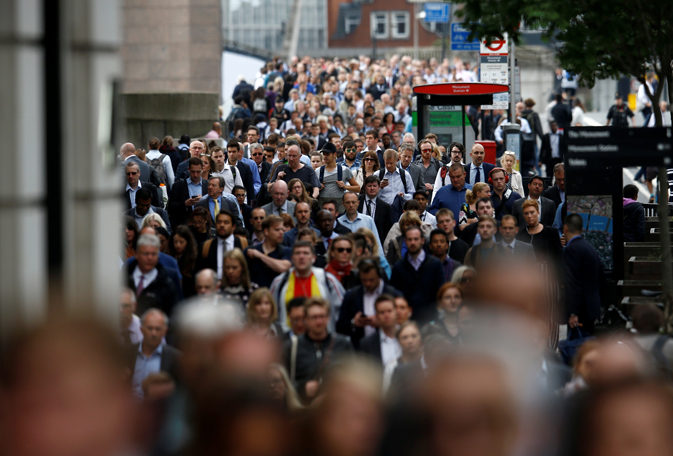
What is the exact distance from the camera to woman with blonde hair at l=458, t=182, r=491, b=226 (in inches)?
481

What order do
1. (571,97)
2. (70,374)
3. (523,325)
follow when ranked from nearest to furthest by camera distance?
(70,374) < (523,325) < (571,97)

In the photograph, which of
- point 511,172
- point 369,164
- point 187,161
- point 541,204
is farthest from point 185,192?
point 511,172

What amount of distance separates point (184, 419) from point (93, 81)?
177cm

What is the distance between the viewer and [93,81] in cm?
388

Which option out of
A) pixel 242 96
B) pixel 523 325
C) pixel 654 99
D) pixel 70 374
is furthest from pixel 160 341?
pixel 242 96

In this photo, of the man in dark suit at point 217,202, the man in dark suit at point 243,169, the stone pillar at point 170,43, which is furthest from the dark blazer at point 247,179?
the stone pillar at point 170,43

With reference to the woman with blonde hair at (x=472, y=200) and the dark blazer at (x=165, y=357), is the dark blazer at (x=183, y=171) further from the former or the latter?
the dark blazer at (x=165, y=357)

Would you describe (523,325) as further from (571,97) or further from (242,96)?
(571,97)

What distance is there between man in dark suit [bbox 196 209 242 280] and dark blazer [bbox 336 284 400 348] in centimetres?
204

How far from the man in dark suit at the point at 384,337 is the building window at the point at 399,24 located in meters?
96.6

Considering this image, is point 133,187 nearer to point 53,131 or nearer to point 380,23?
point 53,131

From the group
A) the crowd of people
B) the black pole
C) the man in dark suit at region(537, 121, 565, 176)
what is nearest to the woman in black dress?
the crowd of people

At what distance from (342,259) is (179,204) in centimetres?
414

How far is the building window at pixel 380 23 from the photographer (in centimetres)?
10212
